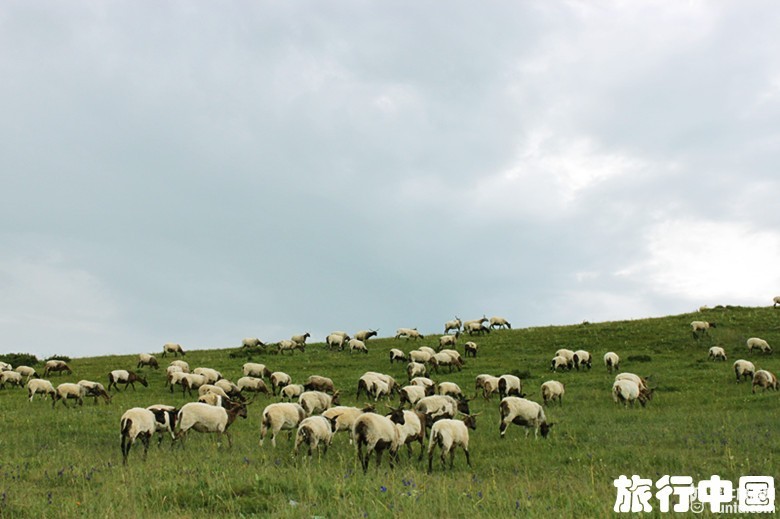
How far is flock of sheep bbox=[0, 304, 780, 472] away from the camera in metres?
14.0

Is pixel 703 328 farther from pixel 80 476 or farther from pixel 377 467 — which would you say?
pixel 80 476

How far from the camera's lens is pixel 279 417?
16.0 metres

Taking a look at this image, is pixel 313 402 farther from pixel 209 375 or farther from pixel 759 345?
pixel 759 345

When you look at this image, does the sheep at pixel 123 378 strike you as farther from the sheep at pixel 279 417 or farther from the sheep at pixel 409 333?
the sheep at pixel 409 333

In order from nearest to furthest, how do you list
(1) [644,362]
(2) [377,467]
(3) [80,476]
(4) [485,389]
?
(3) [80,476]
(2) [377,467]
(4) [485,389]
(1) [644,362]

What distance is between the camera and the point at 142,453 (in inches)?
588

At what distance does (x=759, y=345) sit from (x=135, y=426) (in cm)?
3780

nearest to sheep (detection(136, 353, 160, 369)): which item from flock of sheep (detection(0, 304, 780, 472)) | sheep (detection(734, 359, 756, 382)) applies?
flock of sheep (detection(0, 304, 780, 472))

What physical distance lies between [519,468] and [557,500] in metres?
4.20

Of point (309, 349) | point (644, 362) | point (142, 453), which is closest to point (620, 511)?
point (142, 453)

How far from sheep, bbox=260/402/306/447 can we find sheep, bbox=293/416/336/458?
6.54ft

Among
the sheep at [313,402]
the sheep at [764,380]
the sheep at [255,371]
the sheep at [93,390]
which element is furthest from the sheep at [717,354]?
the sheep at [93,390]

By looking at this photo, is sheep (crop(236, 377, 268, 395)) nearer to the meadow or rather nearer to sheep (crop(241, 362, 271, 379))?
the meadow

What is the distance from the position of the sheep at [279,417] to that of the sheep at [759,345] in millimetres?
32888
